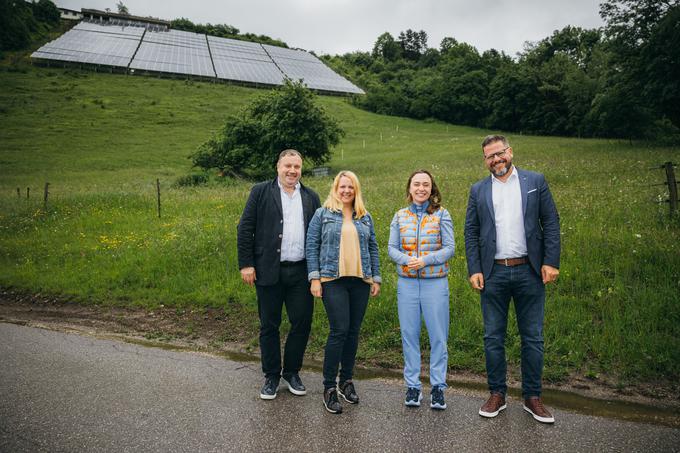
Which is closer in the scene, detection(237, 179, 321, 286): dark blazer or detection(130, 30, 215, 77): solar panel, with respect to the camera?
detection(237, 179, 321, 286): dark blazer

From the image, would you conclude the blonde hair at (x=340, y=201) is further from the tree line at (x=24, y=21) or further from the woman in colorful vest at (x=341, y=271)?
the tree line at (x=24, y=21)

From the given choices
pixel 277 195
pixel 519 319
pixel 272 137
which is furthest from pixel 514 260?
pixel 272 137

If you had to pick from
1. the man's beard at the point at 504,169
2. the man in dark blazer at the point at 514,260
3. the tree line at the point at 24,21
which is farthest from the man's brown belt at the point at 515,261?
the tree line at the point at 24,21

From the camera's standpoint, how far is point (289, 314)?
196 inches

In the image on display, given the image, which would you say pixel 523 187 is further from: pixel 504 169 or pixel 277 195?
pixel 277 195

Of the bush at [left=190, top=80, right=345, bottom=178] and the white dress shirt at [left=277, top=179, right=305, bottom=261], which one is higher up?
the bush at [left=190, top=80, right=345, bottom=178]

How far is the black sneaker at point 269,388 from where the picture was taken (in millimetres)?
4695

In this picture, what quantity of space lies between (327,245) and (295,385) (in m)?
1.69

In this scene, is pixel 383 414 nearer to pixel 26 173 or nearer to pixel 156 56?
pixel 26 173

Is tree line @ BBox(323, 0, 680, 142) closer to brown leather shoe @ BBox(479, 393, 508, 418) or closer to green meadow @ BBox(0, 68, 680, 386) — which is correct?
green meadow @ BBox(0, 68, 680, 386)

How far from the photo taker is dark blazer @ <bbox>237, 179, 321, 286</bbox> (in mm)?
4832

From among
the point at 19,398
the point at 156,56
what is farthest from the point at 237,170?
the point at 156,56

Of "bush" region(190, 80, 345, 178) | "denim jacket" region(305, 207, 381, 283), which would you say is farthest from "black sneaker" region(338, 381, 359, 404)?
"bush" region(190, 80, 345, 178)

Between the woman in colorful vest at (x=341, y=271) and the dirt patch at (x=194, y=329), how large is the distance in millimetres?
1088
